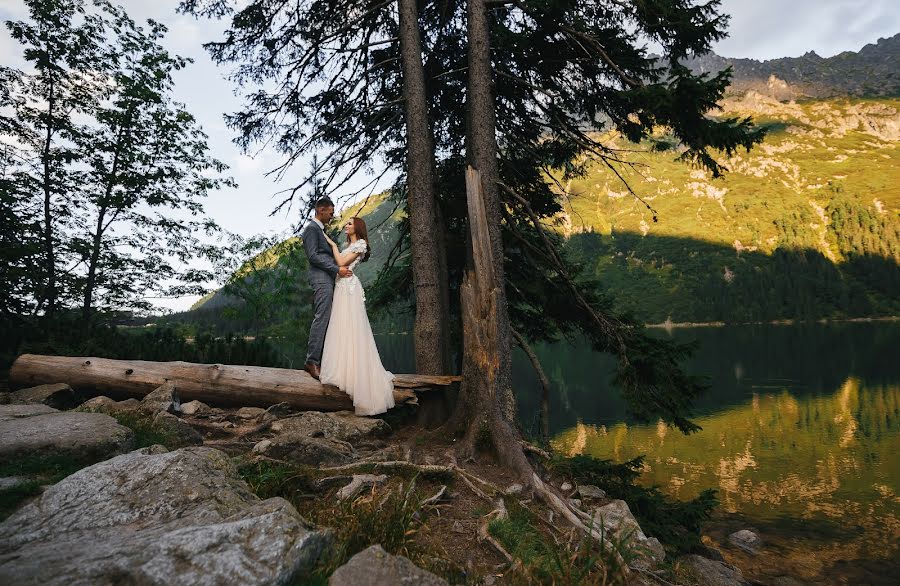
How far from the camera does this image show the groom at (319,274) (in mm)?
7582

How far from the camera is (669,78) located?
6406mm

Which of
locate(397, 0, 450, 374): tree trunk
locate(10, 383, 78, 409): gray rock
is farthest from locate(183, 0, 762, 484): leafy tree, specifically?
locate(10, 383, 78, 409): gray rock

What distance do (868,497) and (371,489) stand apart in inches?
679

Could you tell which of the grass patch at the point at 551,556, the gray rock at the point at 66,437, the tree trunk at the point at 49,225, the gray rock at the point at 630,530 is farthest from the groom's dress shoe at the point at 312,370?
the tree trunk at the point at 49,225

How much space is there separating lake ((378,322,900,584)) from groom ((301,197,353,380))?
672cm

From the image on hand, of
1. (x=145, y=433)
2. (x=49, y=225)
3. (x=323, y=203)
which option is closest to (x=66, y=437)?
(x=145, y=433)

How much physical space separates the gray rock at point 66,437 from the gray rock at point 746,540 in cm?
1299

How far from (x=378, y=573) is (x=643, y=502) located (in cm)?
543

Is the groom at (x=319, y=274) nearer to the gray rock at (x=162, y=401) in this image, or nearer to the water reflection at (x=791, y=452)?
the gray rock at (x=162, y=401)

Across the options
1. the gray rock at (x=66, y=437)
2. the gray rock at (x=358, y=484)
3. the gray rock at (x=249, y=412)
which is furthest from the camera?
the gray rock at (x=249, y=412)

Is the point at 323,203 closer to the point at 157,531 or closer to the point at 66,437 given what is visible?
the point at 66,437

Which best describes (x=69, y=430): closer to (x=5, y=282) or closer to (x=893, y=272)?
(x=5, y=282)

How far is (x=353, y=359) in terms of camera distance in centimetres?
738

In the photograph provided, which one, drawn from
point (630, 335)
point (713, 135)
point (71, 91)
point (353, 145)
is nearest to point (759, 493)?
point (630, 335)
